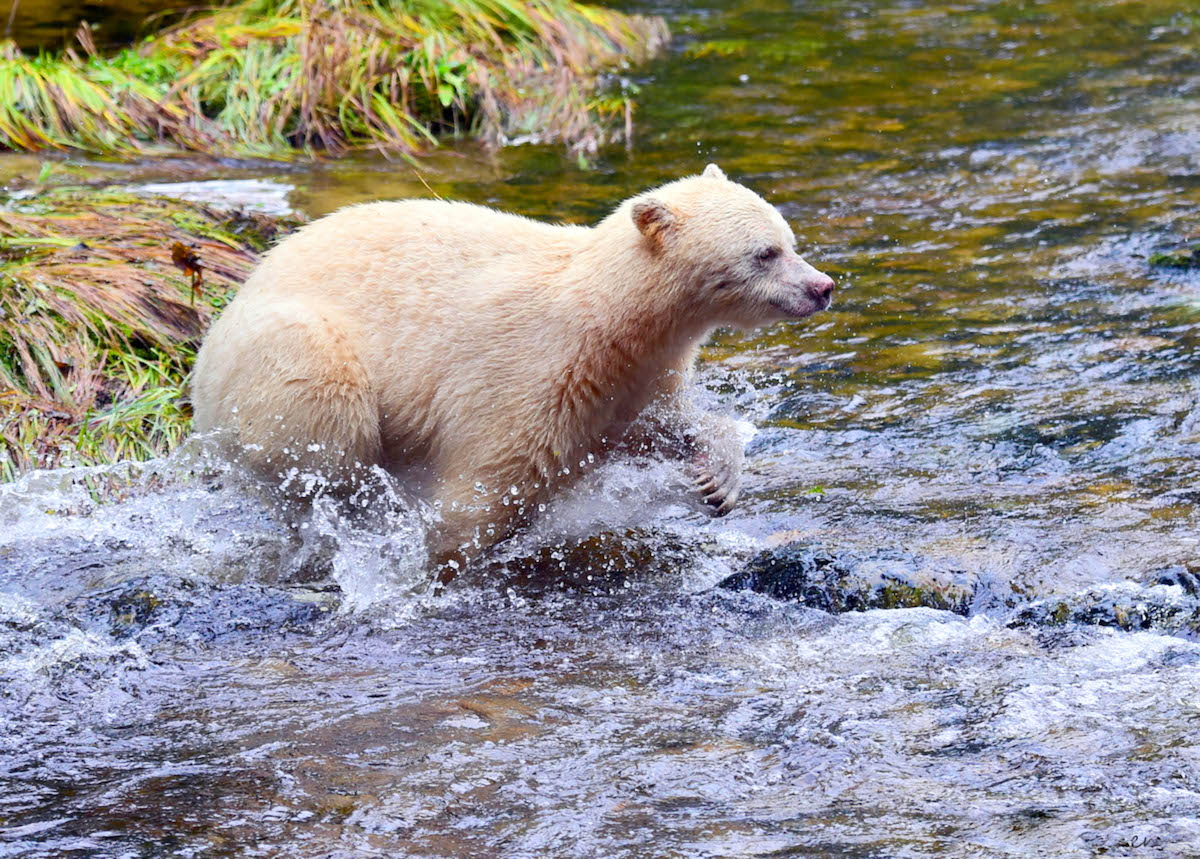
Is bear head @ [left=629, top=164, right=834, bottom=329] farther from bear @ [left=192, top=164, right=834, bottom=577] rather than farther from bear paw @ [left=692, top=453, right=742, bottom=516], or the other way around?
bear paw @ [left=692, top=453, right=742, bottom=516]

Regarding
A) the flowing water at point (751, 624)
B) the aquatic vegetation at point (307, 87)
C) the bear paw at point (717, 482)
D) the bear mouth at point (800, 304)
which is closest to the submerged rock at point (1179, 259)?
the flowing water at point (751, 624)

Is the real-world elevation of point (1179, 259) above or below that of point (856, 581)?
above

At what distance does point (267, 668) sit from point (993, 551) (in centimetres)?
279

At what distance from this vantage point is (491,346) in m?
5.75

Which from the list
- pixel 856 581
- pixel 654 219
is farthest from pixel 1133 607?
pixel 654 219

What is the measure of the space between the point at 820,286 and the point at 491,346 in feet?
4.34

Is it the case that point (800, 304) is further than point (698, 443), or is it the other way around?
point (698, 443)

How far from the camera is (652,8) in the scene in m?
15.7

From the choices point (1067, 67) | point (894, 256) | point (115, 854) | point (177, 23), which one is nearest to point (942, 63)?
point (1067, 67)

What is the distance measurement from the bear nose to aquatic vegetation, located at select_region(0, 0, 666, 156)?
588 cm

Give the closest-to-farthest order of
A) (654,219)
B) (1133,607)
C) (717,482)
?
(1133,607) < (654,219) < (717,482)

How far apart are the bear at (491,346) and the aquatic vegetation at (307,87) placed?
538 centimetres

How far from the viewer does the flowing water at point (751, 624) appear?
394 centimetres

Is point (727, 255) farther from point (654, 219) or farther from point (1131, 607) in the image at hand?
point (1131, 607)
